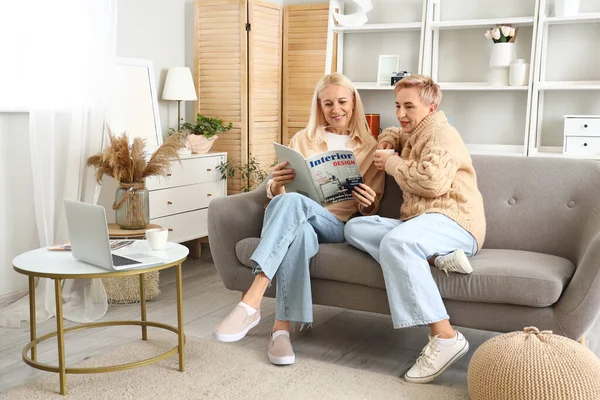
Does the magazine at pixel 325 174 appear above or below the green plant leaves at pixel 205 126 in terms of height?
below

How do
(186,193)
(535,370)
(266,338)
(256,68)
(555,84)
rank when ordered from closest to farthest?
(535,370), (266,338), (555,84), (186,193), (256,68)

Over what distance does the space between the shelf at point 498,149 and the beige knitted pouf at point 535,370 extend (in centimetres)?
226

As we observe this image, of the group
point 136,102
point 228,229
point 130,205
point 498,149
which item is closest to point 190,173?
point 136,102

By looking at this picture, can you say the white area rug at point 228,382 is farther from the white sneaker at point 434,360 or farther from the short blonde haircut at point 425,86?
the short blonde haircut at point 425,86

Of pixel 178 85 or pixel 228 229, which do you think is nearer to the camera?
pixel 228 229

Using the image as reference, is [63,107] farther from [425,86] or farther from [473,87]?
[473,87]

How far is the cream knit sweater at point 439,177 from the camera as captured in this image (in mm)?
2697

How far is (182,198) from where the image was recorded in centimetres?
434

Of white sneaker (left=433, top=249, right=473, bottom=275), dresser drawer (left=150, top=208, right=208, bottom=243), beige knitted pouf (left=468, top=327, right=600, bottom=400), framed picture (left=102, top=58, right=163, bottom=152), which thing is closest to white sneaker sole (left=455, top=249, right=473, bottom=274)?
white sneaker (left=433, top=249, right=473, bottom=275)

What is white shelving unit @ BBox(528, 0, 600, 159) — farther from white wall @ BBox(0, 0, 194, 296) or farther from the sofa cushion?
white wall @ BBox(0, 0, 194, 296)

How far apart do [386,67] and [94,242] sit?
9.44 ft

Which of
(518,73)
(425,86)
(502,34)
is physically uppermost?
(502,34)

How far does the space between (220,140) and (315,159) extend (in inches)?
A: 86.5

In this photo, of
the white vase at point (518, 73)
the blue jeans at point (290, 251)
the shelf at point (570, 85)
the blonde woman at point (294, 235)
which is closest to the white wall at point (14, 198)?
the blonde woman at point (294, 235)
